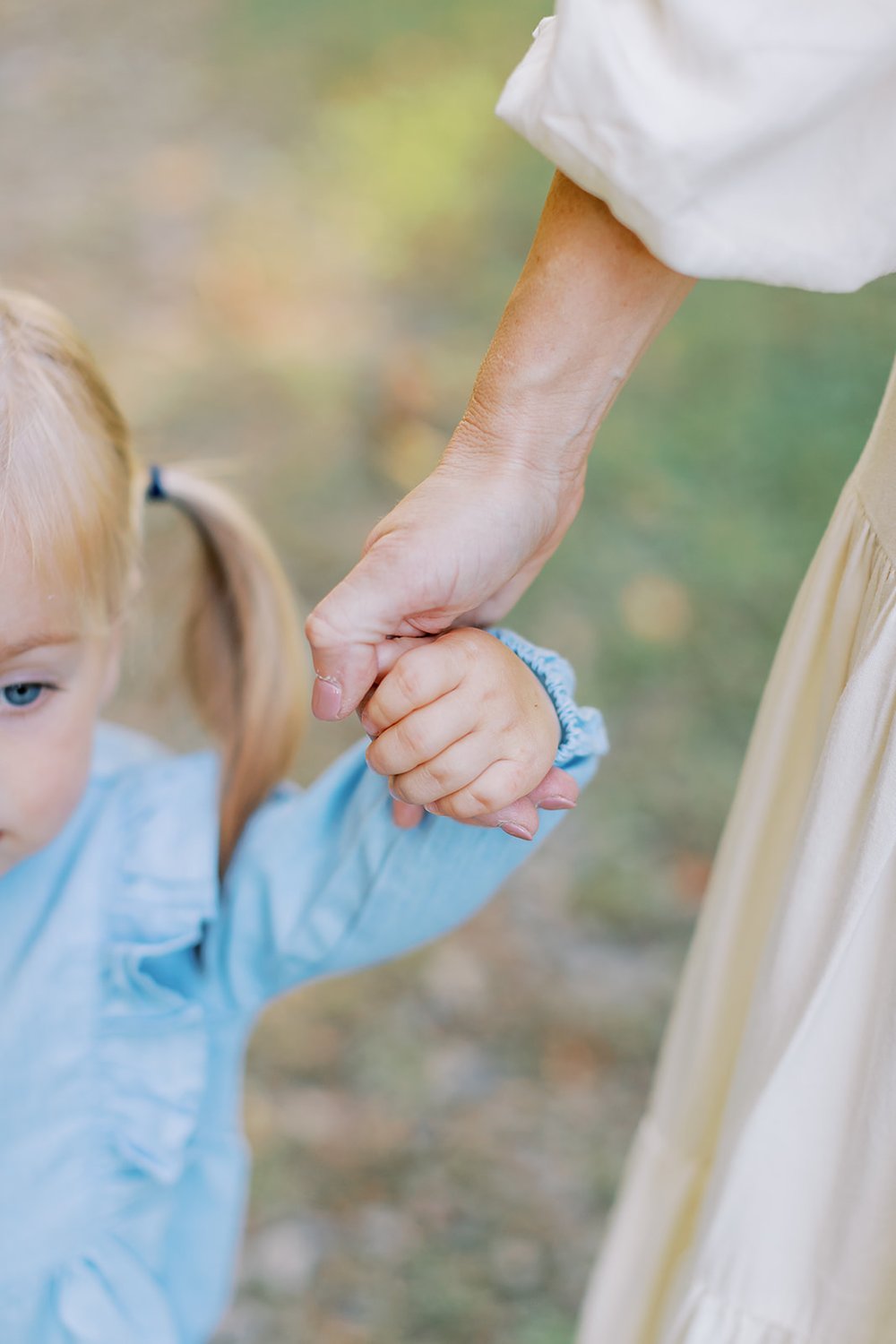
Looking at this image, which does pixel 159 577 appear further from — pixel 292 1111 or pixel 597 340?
pixel 597 340

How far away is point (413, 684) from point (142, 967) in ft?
1.63

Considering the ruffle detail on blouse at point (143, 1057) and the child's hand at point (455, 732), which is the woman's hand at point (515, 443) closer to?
the child's hand at point (455, 732)

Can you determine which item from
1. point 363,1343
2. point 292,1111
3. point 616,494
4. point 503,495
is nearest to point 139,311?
point 616,494

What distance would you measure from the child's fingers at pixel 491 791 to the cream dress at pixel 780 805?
0.65 ft

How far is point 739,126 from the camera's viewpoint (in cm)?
74

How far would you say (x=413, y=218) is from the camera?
401 centimetres

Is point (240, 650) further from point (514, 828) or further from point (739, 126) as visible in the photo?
point (739, 126)

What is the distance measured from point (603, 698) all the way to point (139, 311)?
1.68m

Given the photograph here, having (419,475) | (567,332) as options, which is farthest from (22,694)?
(419,475)

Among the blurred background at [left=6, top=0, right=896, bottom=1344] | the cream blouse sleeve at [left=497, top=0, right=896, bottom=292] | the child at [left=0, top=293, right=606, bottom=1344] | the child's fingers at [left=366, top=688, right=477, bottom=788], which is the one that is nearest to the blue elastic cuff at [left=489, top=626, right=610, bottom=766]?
the child at [left=0, top=293, right=606, bottom=1344]

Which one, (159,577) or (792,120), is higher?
(792,120)

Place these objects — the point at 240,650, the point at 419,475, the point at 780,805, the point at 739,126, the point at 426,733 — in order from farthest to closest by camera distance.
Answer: the point at 419,475 → the point at 240,650 → the point at 780,805 → the point at 426,733 → the point at 739,126

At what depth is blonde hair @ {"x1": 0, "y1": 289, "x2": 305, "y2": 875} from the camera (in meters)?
1.07

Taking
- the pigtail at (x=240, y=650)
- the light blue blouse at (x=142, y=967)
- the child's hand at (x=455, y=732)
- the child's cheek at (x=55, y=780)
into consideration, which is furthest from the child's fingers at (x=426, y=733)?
the pigtail at (x=240, y=650)
